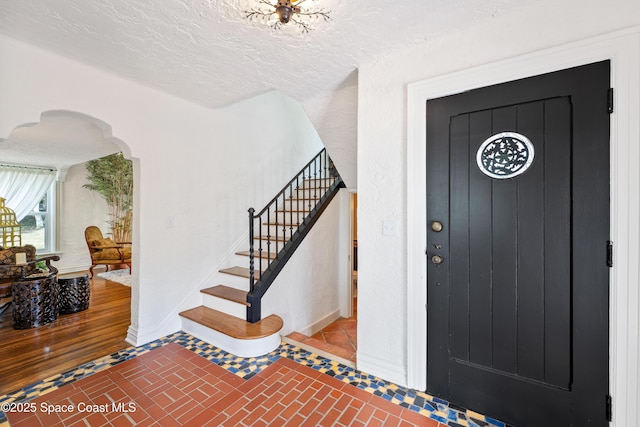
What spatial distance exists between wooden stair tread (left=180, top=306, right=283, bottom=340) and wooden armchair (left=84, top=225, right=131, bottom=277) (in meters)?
3.67

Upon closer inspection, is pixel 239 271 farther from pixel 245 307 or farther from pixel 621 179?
pixel 621 179

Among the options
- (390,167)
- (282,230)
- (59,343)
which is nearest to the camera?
(390,167)

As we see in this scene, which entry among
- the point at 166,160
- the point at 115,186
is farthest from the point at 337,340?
the point at 115,186

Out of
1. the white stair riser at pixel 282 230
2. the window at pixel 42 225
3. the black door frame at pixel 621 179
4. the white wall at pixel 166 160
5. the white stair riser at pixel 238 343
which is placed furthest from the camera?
the window at pixel 42 225

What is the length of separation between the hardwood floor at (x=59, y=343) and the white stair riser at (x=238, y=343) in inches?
26.9

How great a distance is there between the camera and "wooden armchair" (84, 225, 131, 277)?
5.48 metres

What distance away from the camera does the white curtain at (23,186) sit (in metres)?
5.50

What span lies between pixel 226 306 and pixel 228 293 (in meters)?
0.15

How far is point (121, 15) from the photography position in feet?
5.50

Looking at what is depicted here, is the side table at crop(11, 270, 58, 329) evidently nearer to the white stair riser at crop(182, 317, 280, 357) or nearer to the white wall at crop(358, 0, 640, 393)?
the white stair riser at crop(182, 317, 280, 357)

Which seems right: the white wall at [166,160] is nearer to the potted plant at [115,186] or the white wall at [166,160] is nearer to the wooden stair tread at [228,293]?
the wooden stair tread at [228,293]

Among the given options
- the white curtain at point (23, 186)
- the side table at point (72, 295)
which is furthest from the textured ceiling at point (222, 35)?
the white curtain at point (23, 186)

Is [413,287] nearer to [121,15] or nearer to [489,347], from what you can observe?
[489,347]

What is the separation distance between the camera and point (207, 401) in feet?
5.99
